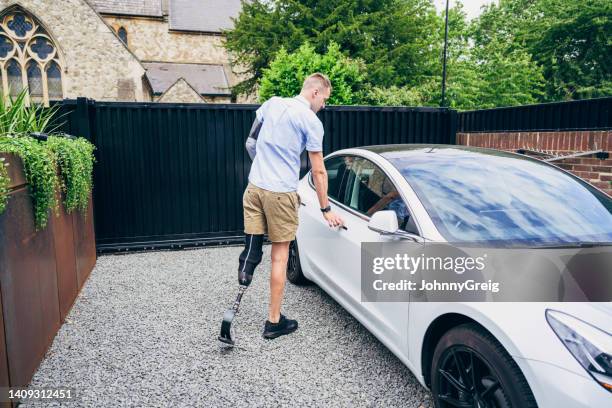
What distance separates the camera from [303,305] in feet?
13.8

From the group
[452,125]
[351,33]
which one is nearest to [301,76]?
[452,125]

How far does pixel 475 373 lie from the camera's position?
6.53ft

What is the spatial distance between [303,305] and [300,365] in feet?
3.69

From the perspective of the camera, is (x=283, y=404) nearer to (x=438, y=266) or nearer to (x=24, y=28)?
(x=438, y=266)

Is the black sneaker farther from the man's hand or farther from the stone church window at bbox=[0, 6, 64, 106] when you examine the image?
the stone church window at bbox=[0, 6, 64, 106]

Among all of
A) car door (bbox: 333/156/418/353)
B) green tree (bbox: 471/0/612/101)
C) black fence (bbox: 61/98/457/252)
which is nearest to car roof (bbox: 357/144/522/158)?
car door (bbox: 333/156/418/353)

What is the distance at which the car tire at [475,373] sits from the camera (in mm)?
1751

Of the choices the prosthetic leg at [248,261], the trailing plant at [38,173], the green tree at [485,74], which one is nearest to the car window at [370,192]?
the prosthetic leg at [248,261]

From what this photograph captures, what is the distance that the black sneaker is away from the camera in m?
3.51

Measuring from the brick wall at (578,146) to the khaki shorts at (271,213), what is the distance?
3.86 meters

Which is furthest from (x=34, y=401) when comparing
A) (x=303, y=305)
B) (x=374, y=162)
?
(x=374, y=162)

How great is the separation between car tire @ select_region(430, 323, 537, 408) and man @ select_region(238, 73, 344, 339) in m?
1.37

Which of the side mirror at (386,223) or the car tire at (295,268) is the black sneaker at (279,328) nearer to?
the car tire at (295,268)

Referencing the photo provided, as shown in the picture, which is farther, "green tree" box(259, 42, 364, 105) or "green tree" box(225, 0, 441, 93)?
"green tree" box(225, 0, 441, 93)
